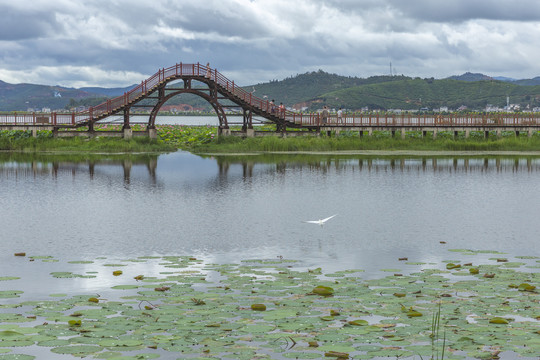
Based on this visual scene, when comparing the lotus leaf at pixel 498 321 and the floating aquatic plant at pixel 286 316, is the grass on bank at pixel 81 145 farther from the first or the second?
the lotus leaf at pixel 498 321

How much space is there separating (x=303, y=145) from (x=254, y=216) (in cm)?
4294

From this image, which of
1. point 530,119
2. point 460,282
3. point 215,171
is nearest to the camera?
point 460,282

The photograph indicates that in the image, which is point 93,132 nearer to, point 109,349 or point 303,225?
point 303,225

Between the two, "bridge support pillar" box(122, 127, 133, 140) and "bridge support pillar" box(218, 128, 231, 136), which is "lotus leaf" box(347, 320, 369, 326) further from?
"bridge support pillar" box(218, 128, 231, 136)

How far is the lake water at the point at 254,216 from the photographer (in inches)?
811

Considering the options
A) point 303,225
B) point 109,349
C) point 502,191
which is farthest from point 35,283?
point 502,191

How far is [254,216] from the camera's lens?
29.8m

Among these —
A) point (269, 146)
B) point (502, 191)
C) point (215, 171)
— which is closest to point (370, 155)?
point (269, 146)

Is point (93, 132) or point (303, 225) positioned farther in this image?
point (93, 132)

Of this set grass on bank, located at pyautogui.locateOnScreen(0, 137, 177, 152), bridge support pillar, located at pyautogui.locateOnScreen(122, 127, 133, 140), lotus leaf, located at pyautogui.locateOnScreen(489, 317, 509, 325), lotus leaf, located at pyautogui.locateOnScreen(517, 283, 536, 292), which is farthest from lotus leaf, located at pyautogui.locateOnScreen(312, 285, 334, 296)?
bridge support pillar, located at pyautogui.locateOnScreen(122, 127, 133, 140)

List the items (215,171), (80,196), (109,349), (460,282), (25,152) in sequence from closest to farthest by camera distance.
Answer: (109,349), (460,282), (80,196), (215,171), (25,152)

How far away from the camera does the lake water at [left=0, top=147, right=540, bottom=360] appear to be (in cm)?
2061

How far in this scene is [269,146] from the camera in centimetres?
7238

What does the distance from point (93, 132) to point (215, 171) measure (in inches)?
930
